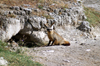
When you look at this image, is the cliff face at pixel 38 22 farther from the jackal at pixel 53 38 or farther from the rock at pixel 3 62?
the rock at pixel 3 62

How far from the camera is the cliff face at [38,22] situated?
29.1 ft

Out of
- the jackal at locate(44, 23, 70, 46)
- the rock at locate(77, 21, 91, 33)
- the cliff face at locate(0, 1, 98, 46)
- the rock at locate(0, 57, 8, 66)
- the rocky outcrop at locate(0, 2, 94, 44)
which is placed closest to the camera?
the rock at locate(0, 57, 8, 66)

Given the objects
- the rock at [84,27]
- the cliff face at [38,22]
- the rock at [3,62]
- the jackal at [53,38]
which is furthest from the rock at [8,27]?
the rock at [84,27]

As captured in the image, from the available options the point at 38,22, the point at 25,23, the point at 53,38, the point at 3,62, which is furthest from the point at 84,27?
the point at 3,62

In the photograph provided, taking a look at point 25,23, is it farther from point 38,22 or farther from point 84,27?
point 84,27

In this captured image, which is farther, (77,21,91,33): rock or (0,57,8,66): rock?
(77,21,91,33): rock

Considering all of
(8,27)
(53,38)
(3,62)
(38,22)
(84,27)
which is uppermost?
(38,22)

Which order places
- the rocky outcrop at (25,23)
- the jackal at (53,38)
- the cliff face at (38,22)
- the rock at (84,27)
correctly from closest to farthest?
1. the rocky outcrop at (25,23)
2. the cliff face at (38,22)
3. the jackal at (53,38)
4. the rock at (84,27)

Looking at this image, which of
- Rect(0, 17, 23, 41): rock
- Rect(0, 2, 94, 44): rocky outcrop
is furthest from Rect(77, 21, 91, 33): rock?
Rect(0, 17, 23, 41): rock

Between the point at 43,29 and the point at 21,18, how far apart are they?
1.95 meters

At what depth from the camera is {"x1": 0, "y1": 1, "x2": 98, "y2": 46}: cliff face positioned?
8.88 meters

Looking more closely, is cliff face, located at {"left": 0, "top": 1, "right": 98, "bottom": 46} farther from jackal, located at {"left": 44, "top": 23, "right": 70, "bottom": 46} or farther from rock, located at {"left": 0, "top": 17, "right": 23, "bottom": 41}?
jackal, located at {"left": 44, "top": 23, "right": 70, "bottom": 46}

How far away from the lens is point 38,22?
1004cm

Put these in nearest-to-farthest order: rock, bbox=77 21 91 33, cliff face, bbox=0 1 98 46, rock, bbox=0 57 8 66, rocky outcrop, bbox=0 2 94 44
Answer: rock, bbox=0 57 8 66
rocky outcrop, bbox=0 2 94 44
cliff face, bbox=0 1 98 46
rock, bbox=77 21 91 33
